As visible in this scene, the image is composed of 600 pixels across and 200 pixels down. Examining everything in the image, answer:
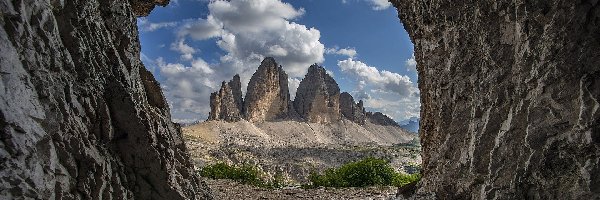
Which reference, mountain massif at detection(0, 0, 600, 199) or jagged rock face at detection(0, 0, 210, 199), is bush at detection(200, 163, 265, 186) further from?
jagged rock face at detection(0, 0, 210, 199)

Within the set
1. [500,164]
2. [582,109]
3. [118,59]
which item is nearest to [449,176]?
[500,164]

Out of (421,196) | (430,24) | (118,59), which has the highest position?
(430,24)

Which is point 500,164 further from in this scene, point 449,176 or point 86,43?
point 86,43

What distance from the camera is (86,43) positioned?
5957 mm

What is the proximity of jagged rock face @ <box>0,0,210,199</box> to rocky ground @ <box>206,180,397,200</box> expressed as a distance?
929 cm

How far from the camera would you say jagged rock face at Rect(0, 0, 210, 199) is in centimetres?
423

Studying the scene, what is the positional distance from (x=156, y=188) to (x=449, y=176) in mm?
5575

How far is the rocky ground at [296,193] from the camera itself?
17087mm

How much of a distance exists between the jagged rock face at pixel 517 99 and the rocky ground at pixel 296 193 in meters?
8.30

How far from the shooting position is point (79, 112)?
5473 mm

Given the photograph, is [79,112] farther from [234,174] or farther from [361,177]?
[234,174]

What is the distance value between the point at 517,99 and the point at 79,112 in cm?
635

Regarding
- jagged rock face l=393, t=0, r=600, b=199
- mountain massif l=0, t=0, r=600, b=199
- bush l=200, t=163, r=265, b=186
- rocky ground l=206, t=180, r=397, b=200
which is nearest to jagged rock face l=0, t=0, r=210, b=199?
mountain massif l=0, t=0, r=600, b=199

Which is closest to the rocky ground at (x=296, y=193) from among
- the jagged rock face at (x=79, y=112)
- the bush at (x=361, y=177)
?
the bush at (x=361, y=177)
